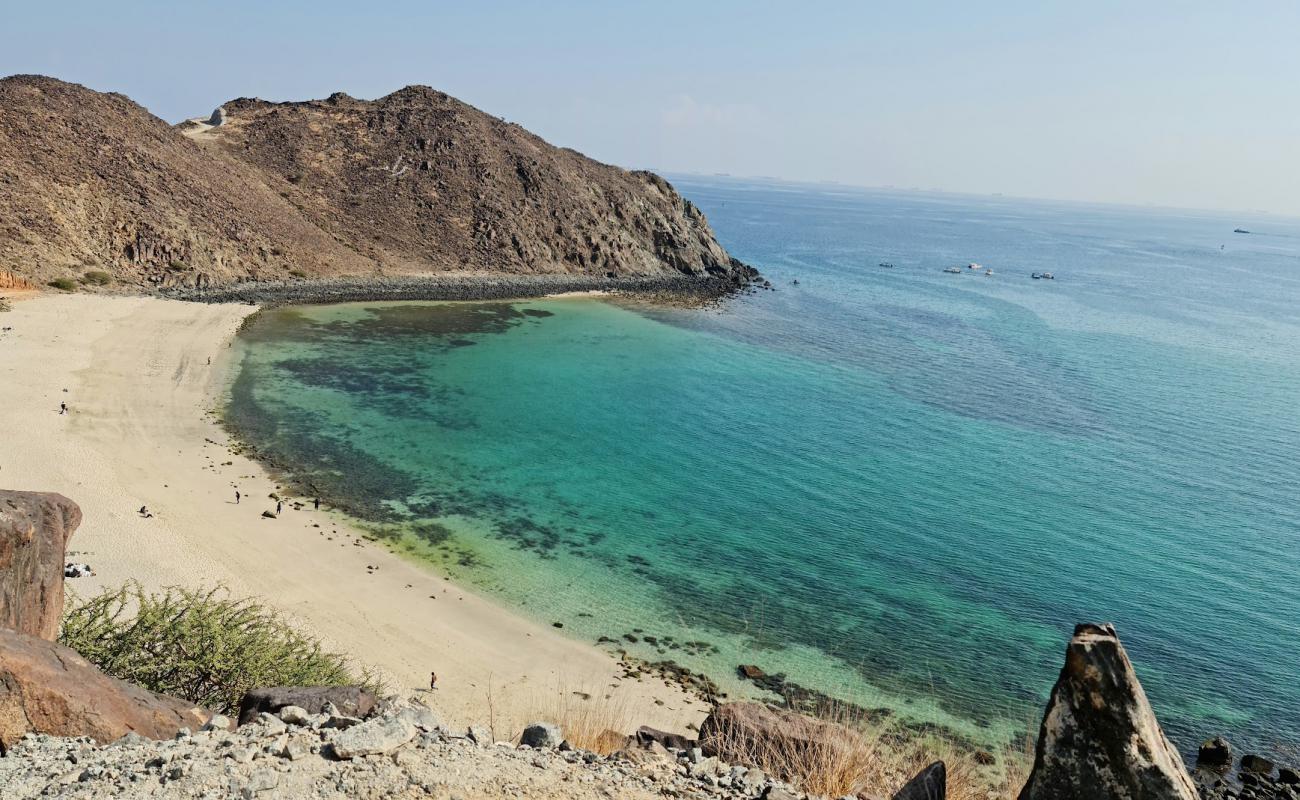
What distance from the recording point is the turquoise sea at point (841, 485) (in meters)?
25.2

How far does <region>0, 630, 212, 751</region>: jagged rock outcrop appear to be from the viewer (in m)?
9.05

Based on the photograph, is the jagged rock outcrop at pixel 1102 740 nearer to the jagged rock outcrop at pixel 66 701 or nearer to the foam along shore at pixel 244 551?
the foam along shore at pixel 244 551

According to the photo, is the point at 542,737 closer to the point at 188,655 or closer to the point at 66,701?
the point at 66,701

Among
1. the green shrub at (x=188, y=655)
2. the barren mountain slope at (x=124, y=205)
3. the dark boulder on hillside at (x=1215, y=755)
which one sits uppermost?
the barren mountain slope at (x=124, y=205)

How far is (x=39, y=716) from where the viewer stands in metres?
9.11

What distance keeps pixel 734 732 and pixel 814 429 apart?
3478cm

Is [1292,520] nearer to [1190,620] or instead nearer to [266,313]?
[1190,620]

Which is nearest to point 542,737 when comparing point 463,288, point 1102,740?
point 1102,740

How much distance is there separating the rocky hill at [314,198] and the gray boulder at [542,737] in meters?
67.6

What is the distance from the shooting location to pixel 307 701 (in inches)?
424

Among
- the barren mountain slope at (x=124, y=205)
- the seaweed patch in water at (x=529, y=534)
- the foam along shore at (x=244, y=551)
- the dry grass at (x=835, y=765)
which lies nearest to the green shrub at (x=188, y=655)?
the foam along shore at (x=244, y=551)

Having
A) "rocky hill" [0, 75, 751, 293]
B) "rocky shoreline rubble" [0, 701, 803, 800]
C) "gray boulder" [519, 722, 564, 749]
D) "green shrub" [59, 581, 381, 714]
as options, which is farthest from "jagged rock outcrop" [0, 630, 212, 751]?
"rocky hill" [0, 75, 751, 293]

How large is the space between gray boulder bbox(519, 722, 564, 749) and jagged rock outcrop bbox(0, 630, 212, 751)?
4676 mm

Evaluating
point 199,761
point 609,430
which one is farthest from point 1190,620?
point 199,761
